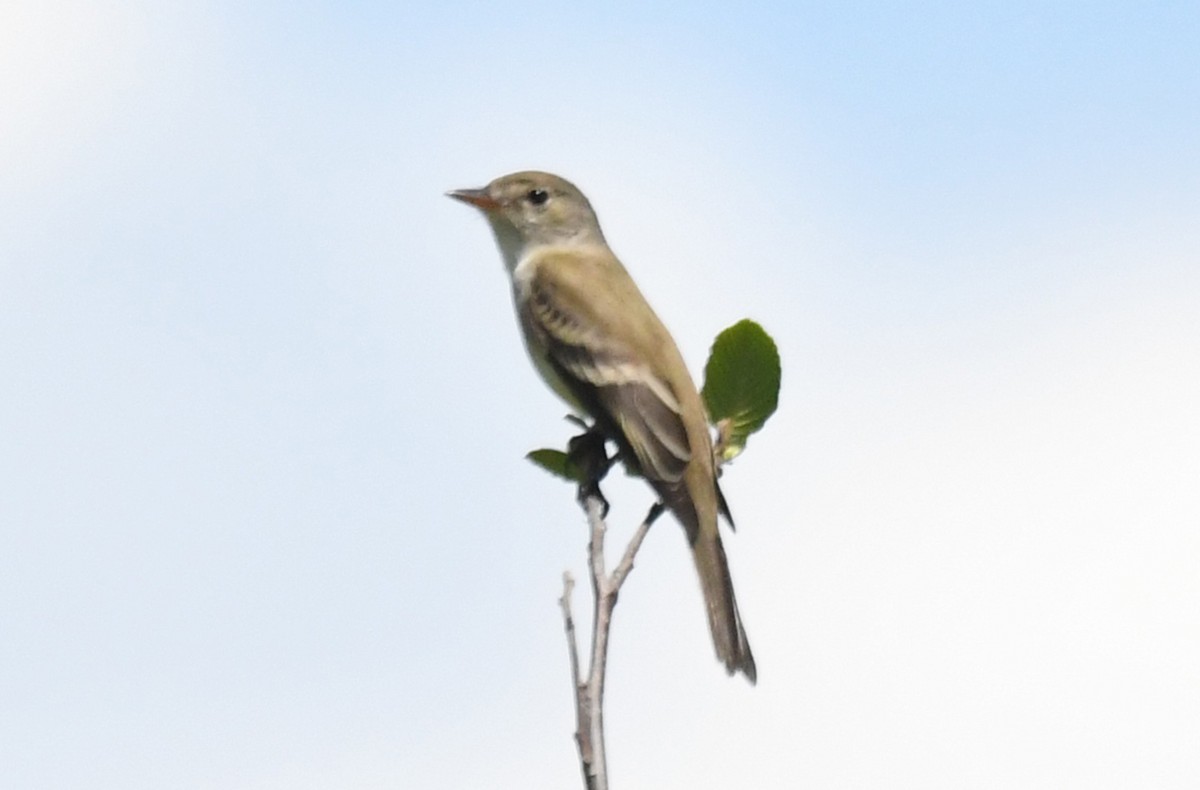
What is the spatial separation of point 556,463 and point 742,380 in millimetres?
584

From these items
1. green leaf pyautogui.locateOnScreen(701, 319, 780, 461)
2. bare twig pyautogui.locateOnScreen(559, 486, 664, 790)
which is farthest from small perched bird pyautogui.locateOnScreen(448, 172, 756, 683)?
bare twig pyautogui.locateOnScreen(559, 486, 664, 790)

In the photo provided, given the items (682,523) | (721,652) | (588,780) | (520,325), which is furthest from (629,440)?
(588,780)

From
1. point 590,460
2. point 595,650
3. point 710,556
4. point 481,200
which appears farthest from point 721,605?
point 481,200

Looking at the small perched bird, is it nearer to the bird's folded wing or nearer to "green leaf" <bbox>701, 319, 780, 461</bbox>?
the bird's folded wing

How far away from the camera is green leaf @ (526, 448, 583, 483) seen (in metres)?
5.18

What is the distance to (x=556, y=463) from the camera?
520cm

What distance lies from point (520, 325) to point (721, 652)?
8.55ft

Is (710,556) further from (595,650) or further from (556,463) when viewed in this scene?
(595,650)

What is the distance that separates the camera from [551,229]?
28.2 ft

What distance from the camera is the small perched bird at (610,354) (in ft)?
19.9

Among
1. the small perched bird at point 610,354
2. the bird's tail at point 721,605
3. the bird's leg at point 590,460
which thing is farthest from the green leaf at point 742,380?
the bird's tail at point 721,605

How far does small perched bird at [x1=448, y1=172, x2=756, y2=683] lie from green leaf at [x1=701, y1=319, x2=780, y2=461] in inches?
22.7

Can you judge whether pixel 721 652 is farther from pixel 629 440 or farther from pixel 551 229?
pixel 551 229

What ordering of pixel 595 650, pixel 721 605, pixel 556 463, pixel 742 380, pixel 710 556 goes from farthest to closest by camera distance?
1. pixel 710 556
2. pixel 721 605
3. pixel 556 463
4. pixel 742 380
5. pixel 595 650
